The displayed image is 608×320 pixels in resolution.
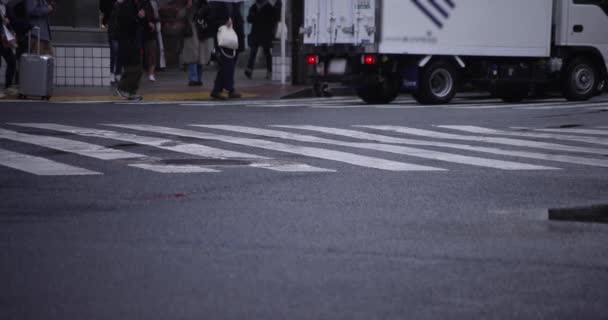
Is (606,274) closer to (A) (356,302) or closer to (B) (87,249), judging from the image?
(A) (356,302)

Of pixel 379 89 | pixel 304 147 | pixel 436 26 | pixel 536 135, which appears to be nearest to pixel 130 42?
pixel 379 89

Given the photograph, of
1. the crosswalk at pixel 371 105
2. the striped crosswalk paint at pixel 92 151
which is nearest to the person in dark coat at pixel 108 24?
the crosswalk at pixel 371 105

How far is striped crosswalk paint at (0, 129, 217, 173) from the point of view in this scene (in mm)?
10211

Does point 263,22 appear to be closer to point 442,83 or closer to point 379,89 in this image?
point 379,89

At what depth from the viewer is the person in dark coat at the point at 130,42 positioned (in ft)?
64.8

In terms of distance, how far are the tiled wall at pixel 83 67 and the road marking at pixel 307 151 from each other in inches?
377

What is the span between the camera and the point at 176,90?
2275 centimetres

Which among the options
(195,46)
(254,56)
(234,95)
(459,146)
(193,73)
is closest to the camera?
(459,146)

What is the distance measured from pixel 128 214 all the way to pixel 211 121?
7678mm

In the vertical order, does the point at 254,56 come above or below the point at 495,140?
above

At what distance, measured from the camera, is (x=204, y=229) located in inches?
281

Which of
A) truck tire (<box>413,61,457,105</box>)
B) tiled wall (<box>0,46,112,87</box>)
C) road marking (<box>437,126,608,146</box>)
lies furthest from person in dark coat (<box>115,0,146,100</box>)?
road marking (<box>437,126,608,146</box>)

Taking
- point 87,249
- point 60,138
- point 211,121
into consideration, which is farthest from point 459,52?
point 87,249

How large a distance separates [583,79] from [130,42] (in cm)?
830
